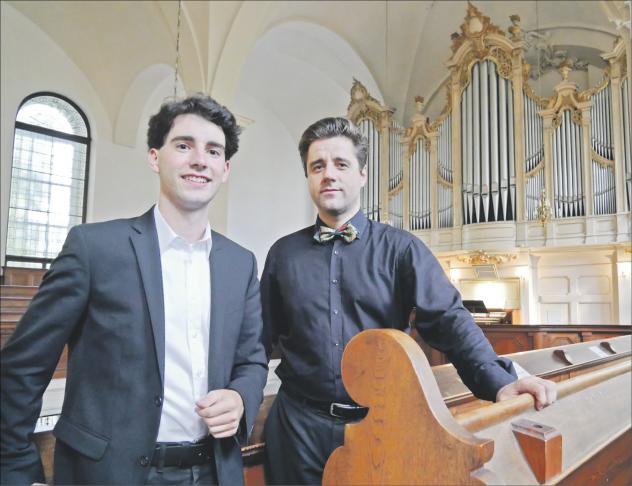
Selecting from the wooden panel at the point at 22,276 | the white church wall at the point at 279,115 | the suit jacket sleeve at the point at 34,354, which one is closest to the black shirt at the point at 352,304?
the suit jacket sleeve at the point at 34,354

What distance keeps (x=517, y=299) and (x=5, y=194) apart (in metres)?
7.32

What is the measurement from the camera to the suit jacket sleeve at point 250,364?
1.28m

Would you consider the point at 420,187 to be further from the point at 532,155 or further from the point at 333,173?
the point at 333,173

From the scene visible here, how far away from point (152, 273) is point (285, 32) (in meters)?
7.91

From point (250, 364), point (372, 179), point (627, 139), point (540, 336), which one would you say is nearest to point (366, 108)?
point (372, 179)

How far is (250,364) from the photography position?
1.39 metres

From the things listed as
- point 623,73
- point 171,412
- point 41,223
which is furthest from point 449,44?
point 171,412

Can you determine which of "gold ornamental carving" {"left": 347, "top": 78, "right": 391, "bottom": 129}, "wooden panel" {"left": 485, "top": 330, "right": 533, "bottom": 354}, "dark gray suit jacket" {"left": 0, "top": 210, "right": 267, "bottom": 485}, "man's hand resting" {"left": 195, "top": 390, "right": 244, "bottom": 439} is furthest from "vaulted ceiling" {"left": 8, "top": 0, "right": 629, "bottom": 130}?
"man's hand resting" {"left": 195, "top": 390, "right": 244, "bottom": 439}

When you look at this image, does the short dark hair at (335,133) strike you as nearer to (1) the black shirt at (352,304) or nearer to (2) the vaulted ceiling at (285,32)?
(1) the black shirt at (352,304)

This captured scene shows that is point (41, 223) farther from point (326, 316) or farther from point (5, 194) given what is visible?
point (326, 316)

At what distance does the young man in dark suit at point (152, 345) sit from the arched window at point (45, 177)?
7320 millimetres

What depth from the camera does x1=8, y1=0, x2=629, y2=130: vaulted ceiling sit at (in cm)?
637

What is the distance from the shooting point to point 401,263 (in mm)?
1675

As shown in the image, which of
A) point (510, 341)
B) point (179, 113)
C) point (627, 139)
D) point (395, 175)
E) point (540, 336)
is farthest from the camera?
point (395, 175)
